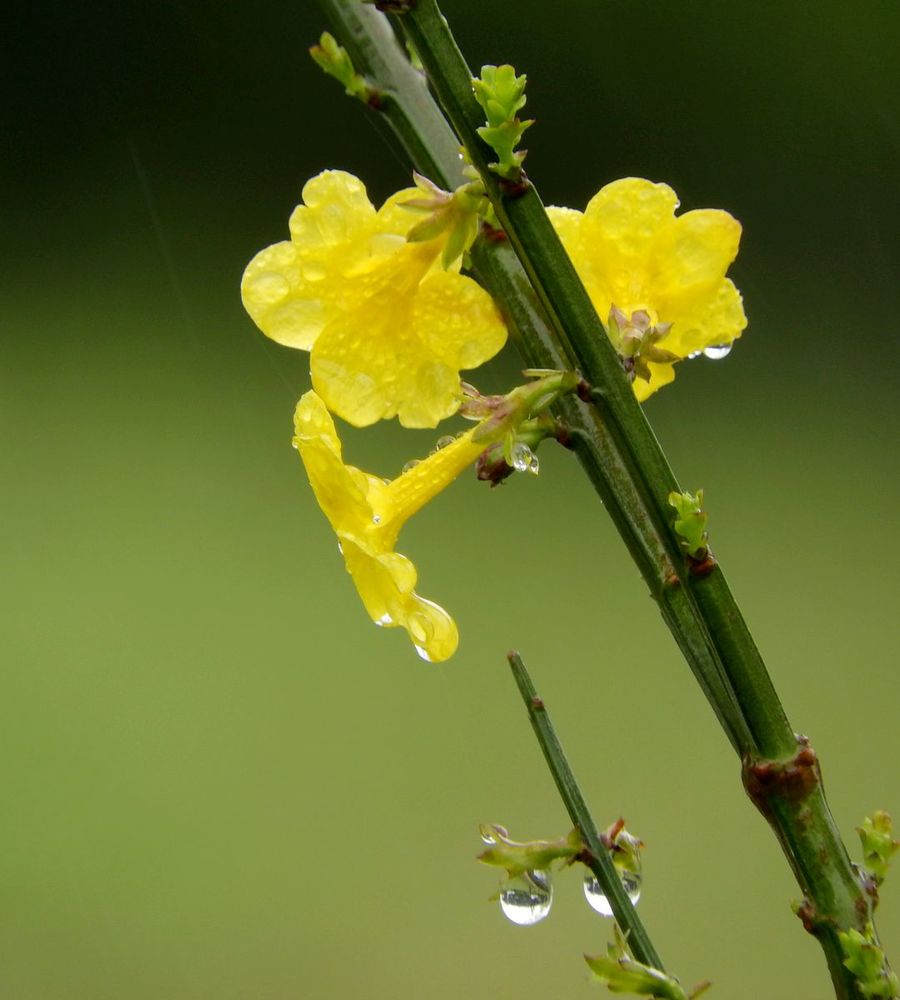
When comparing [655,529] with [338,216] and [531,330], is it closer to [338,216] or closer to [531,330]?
[531,330]

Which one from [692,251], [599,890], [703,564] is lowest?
[599,890]

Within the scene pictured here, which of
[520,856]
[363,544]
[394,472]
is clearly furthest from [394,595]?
[394,472]

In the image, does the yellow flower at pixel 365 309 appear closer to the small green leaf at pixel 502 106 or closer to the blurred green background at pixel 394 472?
the small green leaf at pixel 502 106

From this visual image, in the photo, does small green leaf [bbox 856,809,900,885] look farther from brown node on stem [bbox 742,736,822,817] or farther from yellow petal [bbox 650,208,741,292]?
yellow petal [bbox 650,208,741,292]

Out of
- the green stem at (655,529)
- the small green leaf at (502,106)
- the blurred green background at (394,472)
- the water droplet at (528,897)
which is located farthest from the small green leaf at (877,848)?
the blurred green background at (394,472)

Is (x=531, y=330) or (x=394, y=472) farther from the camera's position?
(x=394, y=472)

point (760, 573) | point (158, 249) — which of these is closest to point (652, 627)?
point (760, 573)

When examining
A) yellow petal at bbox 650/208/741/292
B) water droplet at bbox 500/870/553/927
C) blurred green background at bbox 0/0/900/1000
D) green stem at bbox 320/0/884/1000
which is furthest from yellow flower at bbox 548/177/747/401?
blurred green background at bbox 0/0/900/1000

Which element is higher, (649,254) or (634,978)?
(649,254)
